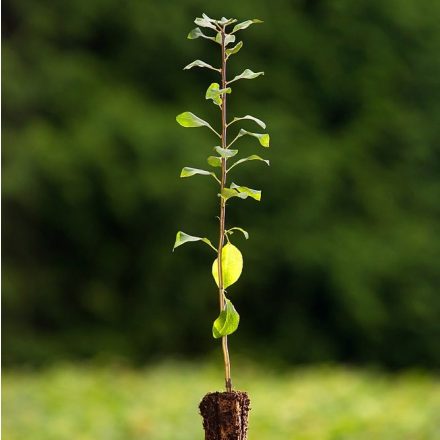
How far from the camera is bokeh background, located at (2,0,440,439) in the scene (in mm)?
8383

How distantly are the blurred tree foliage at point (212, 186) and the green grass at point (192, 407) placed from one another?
2260 millimetres

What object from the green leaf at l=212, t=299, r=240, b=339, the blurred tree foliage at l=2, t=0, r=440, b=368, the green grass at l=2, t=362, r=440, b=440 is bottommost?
the green leaf at l=212, t=299, r=240, b=339

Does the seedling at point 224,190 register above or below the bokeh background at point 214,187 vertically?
below

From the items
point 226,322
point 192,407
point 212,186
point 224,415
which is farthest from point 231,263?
point 212,186

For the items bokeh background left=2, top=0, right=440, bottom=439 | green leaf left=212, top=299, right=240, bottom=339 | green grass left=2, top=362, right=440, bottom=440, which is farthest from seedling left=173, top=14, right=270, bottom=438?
bokeh background left=2, top=0, right=440, bottom=439

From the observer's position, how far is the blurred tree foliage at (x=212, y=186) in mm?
8383

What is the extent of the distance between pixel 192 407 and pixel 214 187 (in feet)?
12.2

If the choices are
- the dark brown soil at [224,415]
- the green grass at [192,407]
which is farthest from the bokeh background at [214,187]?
the dark brown soil at [224,415]

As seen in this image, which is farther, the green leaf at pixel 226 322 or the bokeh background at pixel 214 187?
the bokeh background at pixel 214 187

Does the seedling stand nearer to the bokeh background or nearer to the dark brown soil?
the dark brown soil

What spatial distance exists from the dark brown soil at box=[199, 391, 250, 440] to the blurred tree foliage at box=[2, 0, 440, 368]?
6910 millimetres

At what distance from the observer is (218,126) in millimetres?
8445

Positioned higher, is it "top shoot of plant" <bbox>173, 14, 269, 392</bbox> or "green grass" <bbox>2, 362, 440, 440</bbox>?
"green grass" <bbox>2, 362, 440, 440</bbox>

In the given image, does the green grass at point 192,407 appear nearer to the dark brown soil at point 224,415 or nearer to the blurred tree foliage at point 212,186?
the blurred tree foliage at point 212,186
